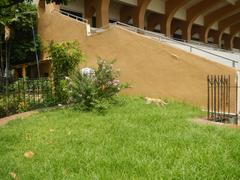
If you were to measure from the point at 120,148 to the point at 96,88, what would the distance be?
15.8 feet

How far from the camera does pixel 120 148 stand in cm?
564

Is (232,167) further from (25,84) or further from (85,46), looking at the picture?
(85,46)

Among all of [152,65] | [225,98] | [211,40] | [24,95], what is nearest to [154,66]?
[152,65]

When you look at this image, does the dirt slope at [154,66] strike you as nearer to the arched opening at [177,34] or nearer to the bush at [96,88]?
the bush at [96,88]

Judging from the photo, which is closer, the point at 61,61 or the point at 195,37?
the point at 61,61

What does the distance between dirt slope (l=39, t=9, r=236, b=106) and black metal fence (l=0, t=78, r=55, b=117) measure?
10.3 ft

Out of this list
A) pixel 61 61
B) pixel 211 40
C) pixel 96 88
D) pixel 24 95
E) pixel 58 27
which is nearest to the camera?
pixel 96 88

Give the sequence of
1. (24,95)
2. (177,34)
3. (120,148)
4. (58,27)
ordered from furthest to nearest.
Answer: (177,34) < (58,27) < (24,95) < (120,148)

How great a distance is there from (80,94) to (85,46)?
16.9 feet

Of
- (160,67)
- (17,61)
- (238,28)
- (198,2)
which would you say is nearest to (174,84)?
(160,67)

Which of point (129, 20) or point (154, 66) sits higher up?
point (129, 20)

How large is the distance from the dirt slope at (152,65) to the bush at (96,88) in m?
2.05

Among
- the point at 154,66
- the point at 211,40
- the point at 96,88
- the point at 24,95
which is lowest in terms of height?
the point at 24,95

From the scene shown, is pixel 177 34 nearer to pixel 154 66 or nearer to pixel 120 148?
pixel 154 66
